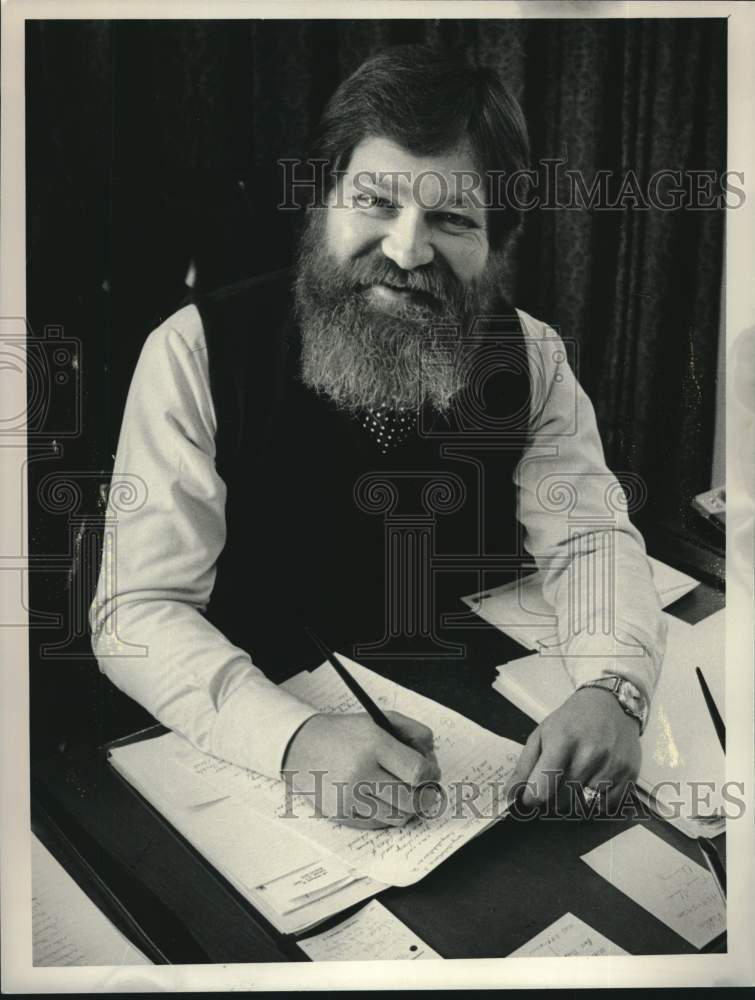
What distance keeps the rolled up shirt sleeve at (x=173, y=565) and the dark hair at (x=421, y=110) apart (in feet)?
0.87

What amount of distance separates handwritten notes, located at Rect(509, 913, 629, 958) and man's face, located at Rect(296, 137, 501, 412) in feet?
1.94

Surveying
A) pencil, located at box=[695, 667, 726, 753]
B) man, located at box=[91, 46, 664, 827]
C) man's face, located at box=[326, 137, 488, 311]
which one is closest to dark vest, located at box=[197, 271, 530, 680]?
man, located at box=[91, 46, 664, 827]

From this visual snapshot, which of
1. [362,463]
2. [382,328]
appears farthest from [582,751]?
[382,328]

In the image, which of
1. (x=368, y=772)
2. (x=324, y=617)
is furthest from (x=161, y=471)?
(x=368, y=772)

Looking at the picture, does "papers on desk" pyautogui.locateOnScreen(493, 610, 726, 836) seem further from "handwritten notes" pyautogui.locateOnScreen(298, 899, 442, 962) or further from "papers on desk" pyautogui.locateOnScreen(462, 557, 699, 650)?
"handwritten notes" pyautogui.locateOnScreen(298, 899, 442, 962)

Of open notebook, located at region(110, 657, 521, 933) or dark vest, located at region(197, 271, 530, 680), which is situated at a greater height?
dark vest, located at region(197, 271, 530, 680)

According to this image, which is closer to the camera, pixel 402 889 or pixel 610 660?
pixel 402 889

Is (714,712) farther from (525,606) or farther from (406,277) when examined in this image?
(406,277)

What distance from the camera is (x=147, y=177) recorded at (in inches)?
44.6

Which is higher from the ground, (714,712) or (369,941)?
(714,712)

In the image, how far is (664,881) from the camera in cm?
114

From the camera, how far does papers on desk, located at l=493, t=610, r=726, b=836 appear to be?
118cm

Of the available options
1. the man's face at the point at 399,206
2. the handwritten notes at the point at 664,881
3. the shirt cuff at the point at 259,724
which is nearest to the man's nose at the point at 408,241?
the man's face at the point at 399,206

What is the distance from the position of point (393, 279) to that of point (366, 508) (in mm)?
262
